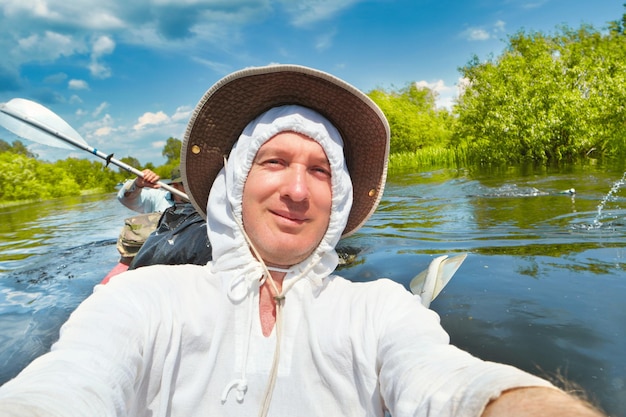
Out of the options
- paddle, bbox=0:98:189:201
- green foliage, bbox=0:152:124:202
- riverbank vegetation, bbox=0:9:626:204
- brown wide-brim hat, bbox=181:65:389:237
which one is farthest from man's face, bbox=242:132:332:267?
green foliage, bbox=0:152:124:202

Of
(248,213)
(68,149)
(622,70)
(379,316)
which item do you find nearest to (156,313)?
(248,213)

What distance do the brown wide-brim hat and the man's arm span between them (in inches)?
45.1

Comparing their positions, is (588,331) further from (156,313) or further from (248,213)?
(156,313)

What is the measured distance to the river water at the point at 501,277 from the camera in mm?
2188

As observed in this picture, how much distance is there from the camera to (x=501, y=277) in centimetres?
332

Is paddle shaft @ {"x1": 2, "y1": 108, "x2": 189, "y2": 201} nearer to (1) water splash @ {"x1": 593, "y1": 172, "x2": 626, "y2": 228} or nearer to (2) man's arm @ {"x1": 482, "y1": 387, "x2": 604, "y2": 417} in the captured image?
(2) man's arm @ {"x1": 482, "y1": 387, "x2": 604, "y2": 417}

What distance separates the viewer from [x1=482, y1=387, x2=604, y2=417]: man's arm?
2.16 feet

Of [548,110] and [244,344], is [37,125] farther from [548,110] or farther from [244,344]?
[548,110]

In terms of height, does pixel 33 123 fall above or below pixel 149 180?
above

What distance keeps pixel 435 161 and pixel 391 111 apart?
1664 centimetres

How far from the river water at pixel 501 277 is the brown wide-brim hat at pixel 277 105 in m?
1.27

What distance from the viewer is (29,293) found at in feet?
15.0

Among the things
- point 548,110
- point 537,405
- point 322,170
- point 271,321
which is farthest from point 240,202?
point 548,110

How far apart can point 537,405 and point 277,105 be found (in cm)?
136
